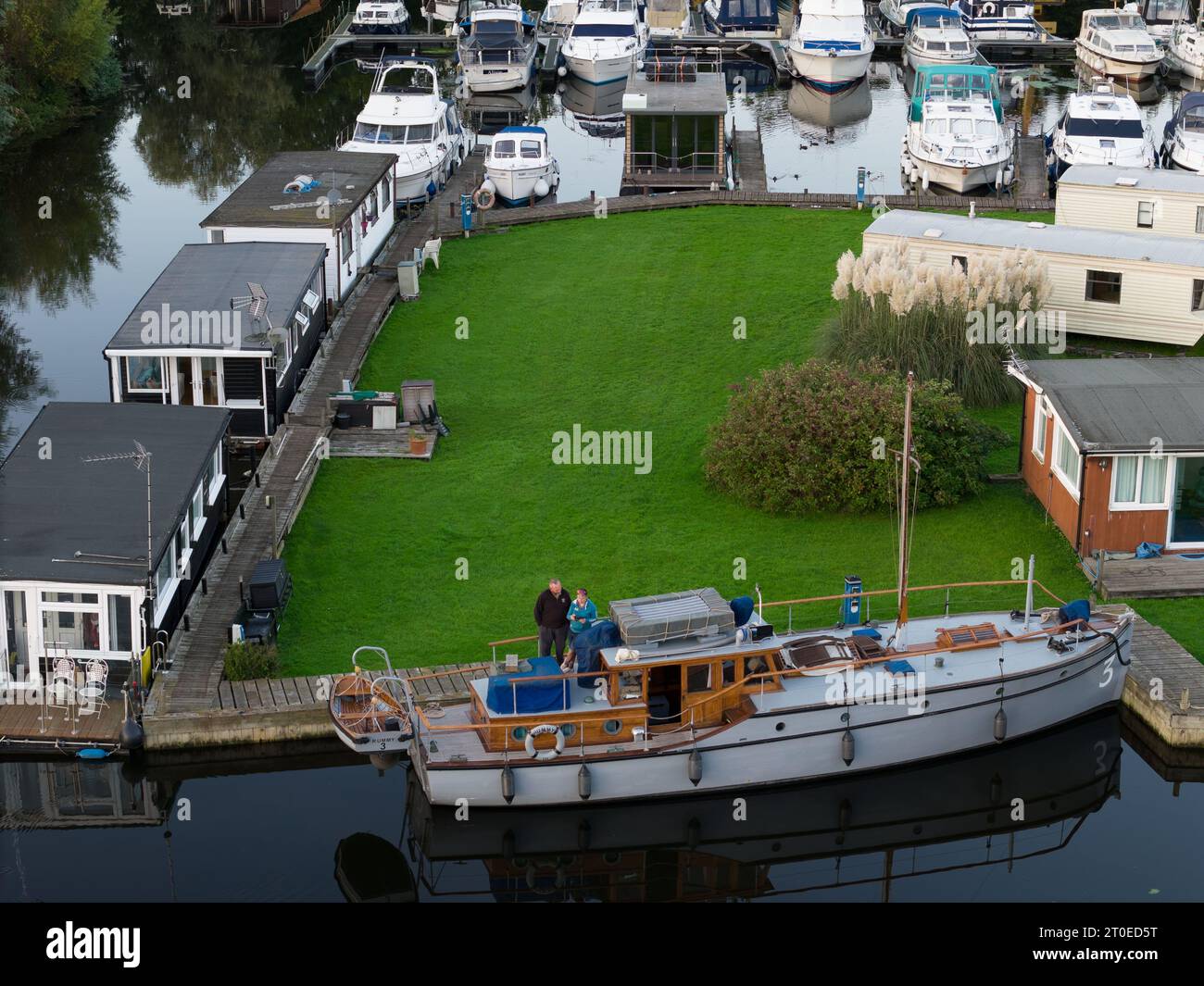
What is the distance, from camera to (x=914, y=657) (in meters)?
28.9

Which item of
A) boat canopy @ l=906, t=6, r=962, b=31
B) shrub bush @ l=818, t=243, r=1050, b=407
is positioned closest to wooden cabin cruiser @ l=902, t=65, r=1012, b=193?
shrub bush @ l=818, t=243, r=1050, b=407

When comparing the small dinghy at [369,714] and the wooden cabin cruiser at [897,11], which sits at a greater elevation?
the wooden cabin cruiser at [897,11]

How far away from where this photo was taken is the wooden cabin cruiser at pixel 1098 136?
58.2m

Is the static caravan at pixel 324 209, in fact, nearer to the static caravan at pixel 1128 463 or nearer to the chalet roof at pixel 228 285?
the chalet roof at pixel 228 285

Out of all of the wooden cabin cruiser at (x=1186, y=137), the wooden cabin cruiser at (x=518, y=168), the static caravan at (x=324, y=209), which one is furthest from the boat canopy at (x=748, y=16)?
the static caravan at (x=324, y=209)

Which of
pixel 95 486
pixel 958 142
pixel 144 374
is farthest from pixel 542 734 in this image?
pixel 958 142

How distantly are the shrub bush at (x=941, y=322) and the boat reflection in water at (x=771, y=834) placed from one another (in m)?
13.6

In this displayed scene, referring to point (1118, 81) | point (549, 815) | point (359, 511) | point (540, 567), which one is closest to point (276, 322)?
point (359, 511)

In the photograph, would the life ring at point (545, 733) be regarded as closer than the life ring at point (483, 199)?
Yes

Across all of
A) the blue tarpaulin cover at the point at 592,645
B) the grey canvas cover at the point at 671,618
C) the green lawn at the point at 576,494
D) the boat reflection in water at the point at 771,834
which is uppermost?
the grey canvas cover at the point at 671,618

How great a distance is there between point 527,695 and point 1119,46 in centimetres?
6107

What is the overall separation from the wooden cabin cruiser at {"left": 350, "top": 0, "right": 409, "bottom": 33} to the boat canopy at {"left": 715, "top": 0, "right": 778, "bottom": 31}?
16.2m

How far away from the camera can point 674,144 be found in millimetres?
61781

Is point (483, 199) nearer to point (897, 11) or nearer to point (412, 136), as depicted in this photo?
point (412, 136)
